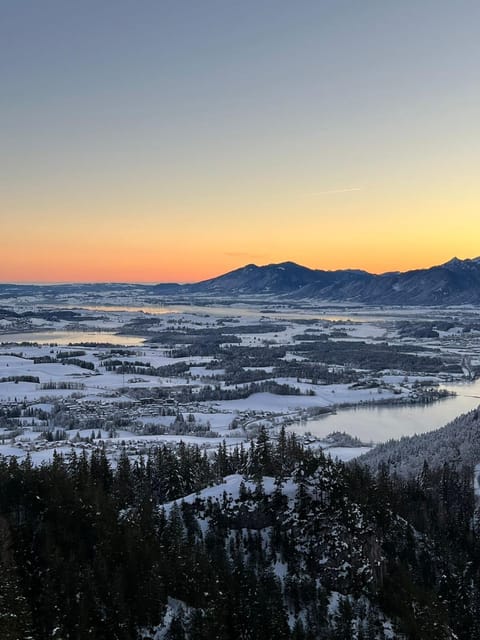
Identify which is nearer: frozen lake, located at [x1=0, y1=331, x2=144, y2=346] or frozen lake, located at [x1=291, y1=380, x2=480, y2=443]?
frozen lake, located at [x1=291, y1=380, x2=480, y2=443]

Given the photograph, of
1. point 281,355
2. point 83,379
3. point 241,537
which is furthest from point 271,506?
point 281,355

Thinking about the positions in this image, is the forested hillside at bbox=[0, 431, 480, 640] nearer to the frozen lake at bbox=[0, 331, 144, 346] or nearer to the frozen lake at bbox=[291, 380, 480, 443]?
the frozen lake at bbox=[291, 380, 480, 443]

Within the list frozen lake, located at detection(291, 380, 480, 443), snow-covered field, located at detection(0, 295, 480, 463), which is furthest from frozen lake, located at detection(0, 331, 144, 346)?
frozen lake, located at detection(291, 380, 480, 443)

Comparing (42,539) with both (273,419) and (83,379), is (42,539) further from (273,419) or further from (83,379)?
(83,379)

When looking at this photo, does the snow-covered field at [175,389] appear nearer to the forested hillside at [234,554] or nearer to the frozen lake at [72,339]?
the frozen lake at [72,339]

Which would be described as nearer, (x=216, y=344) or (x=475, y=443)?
(x=475, y=443)

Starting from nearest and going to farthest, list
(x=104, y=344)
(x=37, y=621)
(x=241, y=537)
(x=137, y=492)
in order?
1. (x=37, y=621)
2. (x=241, y=537)
3. (x=137, y=492)
4. (x=104, y=344)

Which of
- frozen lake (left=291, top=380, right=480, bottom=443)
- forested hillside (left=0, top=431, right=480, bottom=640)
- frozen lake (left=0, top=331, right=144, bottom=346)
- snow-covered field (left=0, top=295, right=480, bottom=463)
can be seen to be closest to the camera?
forested hillside (left=0, top=431, right=480, bottom=640)

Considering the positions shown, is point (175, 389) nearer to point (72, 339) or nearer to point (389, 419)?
point (389, 419)

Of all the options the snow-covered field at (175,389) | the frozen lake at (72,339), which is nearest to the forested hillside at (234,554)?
the snow-covered field at (175,389)
